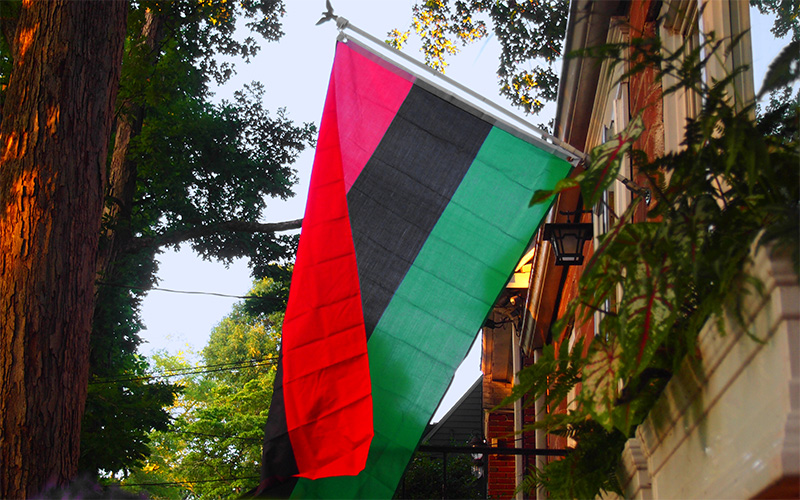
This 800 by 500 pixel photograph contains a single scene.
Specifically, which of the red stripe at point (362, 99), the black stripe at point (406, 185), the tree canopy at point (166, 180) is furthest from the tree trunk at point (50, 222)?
the tree canopy at point (166, 180)

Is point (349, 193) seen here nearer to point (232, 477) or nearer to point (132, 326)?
point (132, 326)

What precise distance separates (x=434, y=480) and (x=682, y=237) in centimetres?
1169

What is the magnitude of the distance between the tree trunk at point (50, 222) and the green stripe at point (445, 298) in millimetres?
1897

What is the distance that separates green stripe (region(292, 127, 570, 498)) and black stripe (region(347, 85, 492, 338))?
0.07 meters

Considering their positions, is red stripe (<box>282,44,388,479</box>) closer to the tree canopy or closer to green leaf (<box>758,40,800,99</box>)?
green leaf (<box>758,40,800,99</box>)

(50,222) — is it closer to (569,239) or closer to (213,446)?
(569,239)

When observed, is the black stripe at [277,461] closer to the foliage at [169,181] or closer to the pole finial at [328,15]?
the pole finial at [328,15]

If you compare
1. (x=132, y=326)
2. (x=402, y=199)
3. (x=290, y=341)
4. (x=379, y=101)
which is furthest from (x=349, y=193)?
(x=132, y=326)

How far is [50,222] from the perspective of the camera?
5.68m

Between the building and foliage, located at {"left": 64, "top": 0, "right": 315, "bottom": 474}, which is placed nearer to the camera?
the building

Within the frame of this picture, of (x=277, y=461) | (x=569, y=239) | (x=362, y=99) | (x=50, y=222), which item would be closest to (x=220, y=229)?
(x=569, y=239)

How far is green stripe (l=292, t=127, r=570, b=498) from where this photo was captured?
452 centimetres

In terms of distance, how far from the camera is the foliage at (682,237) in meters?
2.44

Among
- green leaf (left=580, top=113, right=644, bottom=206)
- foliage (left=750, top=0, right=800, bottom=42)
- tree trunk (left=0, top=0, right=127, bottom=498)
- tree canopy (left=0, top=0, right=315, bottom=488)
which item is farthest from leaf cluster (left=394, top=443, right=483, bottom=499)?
green leaf (left=580, top=113, right=644, bottom=206)
